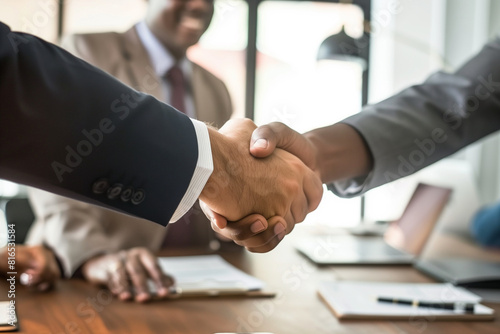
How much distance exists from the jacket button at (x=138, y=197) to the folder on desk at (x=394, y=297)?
418mm

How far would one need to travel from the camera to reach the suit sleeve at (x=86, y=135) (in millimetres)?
792

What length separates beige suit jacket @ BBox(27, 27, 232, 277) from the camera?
56.4 inches

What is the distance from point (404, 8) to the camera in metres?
4.01

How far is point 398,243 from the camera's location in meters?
1.75

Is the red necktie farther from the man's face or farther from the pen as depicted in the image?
the pen

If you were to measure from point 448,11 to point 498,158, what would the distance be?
119 centimetres

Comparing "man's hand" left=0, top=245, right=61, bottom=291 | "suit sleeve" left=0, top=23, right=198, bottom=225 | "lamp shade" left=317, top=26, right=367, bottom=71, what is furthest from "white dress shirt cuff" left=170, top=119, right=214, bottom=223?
"lamp shade" left=317, top=26, right=367, bottom=71

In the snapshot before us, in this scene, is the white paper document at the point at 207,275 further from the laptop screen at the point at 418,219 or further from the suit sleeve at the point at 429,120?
the laptop screen at the point at 418,219

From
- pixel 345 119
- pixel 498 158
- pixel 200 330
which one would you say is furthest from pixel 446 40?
pixel 200 330

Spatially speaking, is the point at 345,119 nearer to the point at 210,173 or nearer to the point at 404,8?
the point at 210,173

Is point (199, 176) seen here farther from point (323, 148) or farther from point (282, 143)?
point (323, 148)

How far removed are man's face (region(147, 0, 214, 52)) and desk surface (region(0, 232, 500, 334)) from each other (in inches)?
44.6

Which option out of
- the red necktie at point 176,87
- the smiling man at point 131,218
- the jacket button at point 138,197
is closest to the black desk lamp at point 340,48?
the smiling man at point 131,218

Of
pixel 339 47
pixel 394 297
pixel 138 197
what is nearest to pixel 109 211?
pixel 138 197
